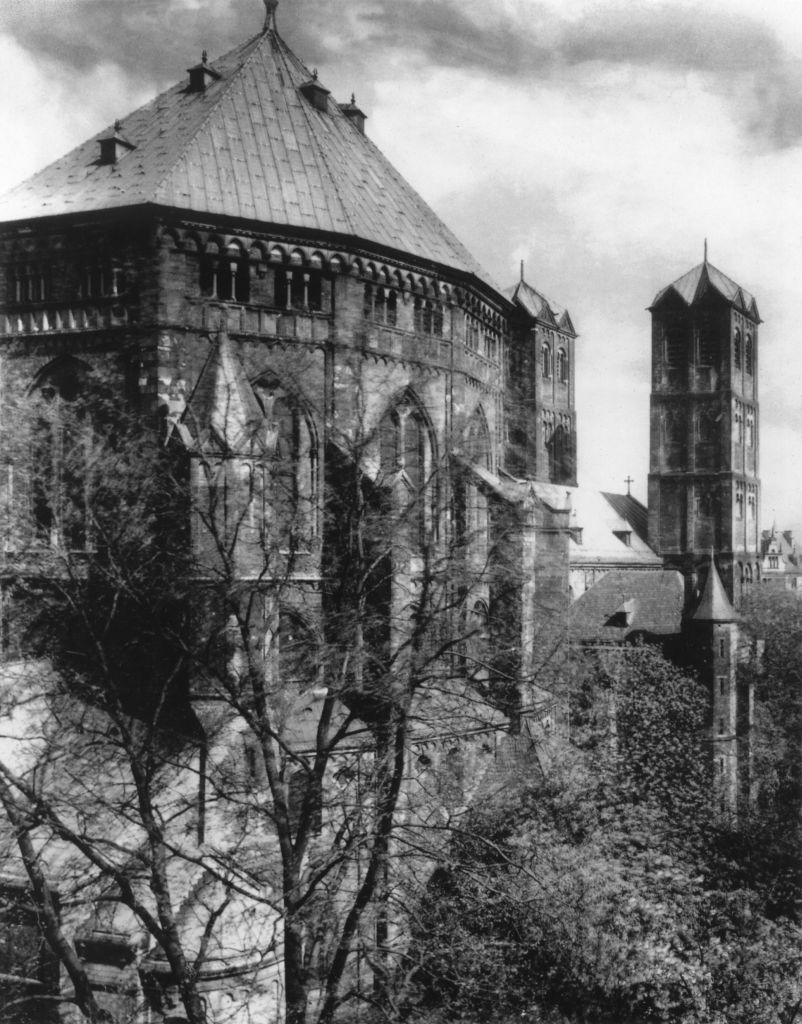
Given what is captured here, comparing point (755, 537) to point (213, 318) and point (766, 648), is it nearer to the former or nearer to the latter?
point (766, 648)

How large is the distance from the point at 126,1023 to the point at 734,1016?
11138 mm

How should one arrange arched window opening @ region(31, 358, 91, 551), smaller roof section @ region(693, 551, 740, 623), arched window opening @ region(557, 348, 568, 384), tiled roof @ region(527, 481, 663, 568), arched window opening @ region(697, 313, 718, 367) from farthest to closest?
arched window opening @ region(557, 348, 568, 384) → arched window opening @ region(697, 313, 718, 367) → tiled roof @ region(527, 481, 663, 568) → smaller roof section @ region(693, 551, 740, 623) → arched window opening @ region(31, 358, 91, 551)

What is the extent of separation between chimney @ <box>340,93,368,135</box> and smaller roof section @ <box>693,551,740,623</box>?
26.8 meters

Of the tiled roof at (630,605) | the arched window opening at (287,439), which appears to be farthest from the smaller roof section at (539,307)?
the arched window opening at (287,439)

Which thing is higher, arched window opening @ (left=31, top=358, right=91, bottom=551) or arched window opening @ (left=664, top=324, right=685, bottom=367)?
arched window opening @ (left=664, top=324, right=685, bottom=367)

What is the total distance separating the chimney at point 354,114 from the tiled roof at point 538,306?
1016 inches

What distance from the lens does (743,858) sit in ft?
81.8

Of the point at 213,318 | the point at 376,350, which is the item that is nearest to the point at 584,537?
the point at 376,350

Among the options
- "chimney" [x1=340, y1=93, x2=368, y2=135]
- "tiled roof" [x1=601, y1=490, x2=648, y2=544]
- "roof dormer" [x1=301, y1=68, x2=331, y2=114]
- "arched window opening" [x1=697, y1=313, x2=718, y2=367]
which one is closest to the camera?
"roof dormer" [x1=301, y1=68, x2=331, y2=114]

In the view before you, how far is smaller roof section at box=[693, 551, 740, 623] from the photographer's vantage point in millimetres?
43625

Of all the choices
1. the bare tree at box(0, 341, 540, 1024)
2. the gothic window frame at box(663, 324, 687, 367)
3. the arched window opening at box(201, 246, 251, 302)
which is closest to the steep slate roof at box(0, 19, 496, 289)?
the arched window opening at box(201, 246, 251, 302)

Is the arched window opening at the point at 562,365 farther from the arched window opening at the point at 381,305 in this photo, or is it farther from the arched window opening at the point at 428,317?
the arched window opening at the point at 381,305

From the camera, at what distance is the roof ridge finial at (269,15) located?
85.7 feet

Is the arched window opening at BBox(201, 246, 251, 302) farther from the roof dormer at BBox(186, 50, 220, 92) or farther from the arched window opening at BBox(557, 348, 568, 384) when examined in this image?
the arched window opening at BBox(557, 348, 568, 384)
